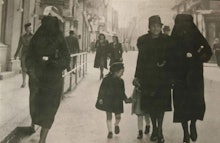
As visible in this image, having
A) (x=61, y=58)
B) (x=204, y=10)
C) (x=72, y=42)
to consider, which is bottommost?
(x=61, y=58)

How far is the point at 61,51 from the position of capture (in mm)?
1875

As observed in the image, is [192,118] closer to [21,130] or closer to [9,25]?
[21,130]

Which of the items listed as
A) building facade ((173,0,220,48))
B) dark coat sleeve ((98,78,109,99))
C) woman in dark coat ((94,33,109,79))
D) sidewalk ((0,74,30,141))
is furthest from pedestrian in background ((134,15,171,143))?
woman in dark coat ((94,33,109,79))

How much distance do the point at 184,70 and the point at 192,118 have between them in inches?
13.0

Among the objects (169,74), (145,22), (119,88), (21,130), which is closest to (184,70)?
(169,74)

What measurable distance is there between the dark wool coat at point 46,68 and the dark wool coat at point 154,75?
0.53 metres

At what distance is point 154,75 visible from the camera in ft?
6.60

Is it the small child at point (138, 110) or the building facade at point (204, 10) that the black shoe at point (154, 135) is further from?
the building facade at point (204, 10)

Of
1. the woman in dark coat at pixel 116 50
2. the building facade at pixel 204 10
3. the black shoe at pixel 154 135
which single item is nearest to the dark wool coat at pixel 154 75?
the black shoe at pixel 154 135

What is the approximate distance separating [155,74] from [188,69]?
22cm

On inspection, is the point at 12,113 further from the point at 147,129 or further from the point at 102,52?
the point at 102,52

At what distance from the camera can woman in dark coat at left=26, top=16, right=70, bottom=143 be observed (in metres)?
1.84

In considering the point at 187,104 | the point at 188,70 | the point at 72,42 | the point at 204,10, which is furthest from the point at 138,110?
the point at 204,10

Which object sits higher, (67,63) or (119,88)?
(67,63)
